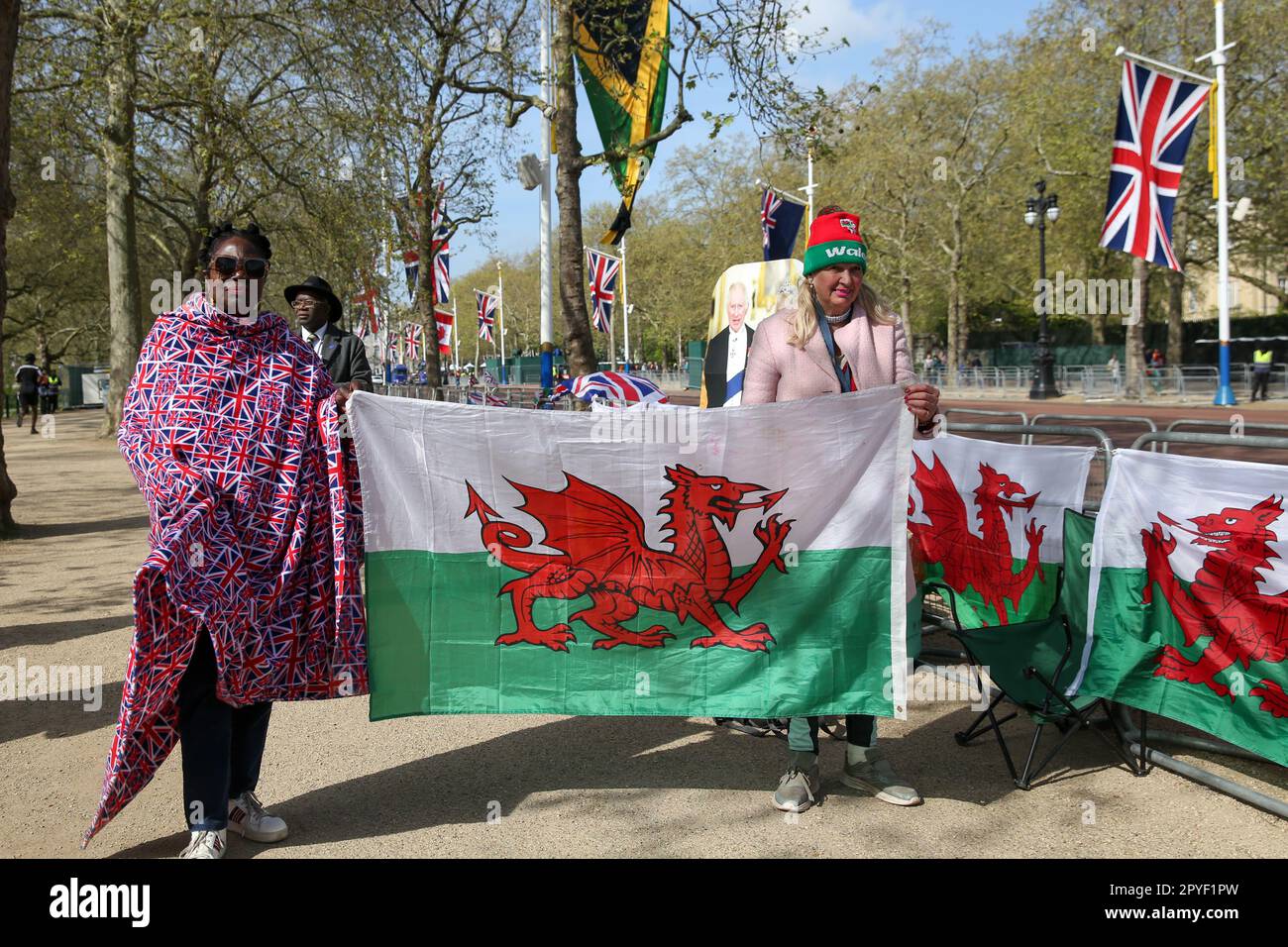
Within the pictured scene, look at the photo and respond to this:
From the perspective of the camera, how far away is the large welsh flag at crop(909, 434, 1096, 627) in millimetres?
5324

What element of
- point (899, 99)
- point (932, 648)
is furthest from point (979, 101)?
point (932, 648)

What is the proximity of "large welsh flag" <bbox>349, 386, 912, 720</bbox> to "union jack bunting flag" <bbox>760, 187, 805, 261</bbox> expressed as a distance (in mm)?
15136

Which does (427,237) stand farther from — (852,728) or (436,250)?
(852,728)

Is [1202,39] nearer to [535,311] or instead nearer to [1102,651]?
[1102,651]

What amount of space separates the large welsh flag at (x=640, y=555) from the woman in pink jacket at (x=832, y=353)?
0.54ft

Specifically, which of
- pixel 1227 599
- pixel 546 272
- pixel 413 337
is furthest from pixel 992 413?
pixel 413 337

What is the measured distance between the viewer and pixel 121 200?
22500 mm

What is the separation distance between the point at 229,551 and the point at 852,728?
244 cm

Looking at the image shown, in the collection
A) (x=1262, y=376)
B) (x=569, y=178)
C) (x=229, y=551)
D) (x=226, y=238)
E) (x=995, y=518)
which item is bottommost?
(x=995, y=518)

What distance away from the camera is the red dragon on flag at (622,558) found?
4219 millimetres

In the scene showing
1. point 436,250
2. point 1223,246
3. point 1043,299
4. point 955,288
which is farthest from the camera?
point 955,288

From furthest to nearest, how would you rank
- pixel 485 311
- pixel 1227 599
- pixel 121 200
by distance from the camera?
pixel 485 311 < pixel 121 200 < pixel 1227 599

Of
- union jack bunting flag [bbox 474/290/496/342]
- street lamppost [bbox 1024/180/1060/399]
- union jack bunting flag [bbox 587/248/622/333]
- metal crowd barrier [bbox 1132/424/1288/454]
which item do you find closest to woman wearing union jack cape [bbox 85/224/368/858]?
metal crowd barrier [bbox 1132/424/1288/454]
